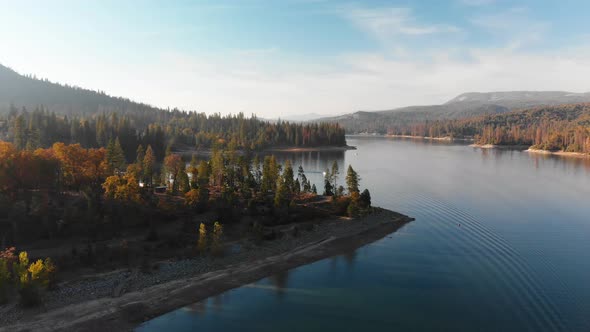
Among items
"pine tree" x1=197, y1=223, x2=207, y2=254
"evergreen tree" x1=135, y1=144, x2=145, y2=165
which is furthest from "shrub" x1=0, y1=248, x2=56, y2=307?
"evergreen tree" x1=135, y1=144, x2=145, y2=165

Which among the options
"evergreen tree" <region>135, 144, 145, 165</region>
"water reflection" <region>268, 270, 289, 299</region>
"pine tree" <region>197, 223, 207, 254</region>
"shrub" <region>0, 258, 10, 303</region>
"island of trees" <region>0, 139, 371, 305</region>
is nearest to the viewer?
"shrub" <region>0, 258, 10, 303</region>

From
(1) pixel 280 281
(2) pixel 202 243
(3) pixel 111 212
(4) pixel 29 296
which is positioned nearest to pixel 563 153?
(1) pixel 280 281

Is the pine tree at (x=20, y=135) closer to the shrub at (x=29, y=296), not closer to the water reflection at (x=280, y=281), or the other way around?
the shrub at (x=29, y=296)

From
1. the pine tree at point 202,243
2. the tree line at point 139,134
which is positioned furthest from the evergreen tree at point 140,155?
the pine tree at point 202,243

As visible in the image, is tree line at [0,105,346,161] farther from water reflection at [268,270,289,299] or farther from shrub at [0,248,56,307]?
water reflection at [268,270,289,299]

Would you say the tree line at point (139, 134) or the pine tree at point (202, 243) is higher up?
the tree line at point (139, 134)

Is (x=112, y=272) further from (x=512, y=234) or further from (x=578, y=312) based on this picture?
(x=512, y=234)

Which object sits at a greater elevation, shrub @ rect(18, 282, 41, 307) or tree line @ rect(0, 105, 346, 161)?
tree line @ rect(0, 105, 346, 161)

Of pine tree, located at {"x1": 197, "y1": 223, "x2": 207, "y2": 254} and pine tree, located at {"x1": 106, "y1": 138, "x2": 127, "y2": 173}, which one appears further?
pine tree, located at {"x1": 106, "y1": 138, "x2": 127, "y2": 173}

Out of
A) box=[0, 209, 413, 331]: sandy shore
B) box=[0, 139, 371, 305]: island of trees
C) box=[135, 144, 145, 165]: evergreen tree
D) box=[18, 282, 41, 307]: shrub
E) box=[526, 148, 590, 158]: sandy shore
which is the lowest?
box=[0, 209, 413, 331]: sandy shore
